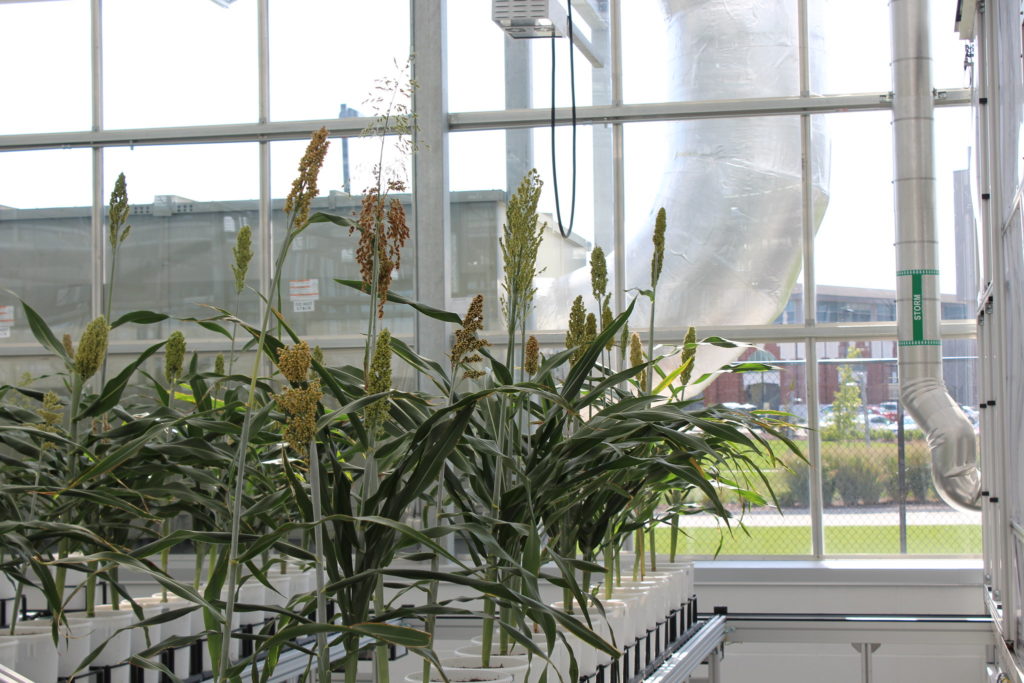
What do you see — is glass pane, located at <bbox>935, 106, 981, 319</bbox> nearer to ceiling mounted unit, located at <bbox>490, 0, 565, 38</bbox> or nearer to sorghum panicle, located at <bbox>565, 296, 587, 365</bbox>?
ceiling mounted unit, located at <bbox>490, 0, 565, 38</bbox>

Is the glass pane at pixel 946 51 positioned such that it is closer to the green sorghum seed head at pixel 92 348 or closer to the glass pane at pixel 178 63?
the glass pane at pixel 178 63

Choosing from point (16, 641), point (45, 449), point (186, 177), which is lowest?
point (16, 641)

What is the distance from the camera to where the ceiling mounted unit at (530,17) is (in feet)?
13.5

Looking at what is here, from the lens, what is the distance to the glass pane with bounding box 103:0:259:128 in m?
5.86

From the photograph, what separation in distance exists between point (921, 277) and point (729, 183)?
97cm

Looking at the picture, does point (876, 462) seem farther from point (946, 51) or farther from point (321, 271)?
point (321, 271)

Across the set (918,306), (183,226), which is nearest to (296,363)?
(918,306)

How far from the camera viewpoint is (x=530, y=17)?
415cm

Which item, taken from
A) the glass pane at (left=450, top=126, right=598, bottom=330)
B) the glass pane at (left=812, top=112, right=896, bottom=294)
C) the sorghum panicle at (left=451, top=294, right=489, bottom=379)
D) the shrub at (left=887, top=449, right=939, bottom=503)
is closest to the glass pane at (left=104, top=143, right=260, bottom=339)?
the glass pane at (left=450, top=126, right=598, bottom=330)

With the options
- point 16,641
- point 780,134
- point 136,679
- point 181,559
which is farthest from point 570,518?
point 181,559

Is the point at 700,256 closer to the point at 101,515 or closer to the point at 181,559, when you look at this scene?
the point at 181,559

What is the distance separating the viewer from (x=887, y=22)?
528 cm

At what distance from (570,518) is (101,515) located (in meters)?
0.86

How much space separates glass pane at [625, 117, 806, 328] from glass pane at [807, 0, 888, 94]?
0.29 m
